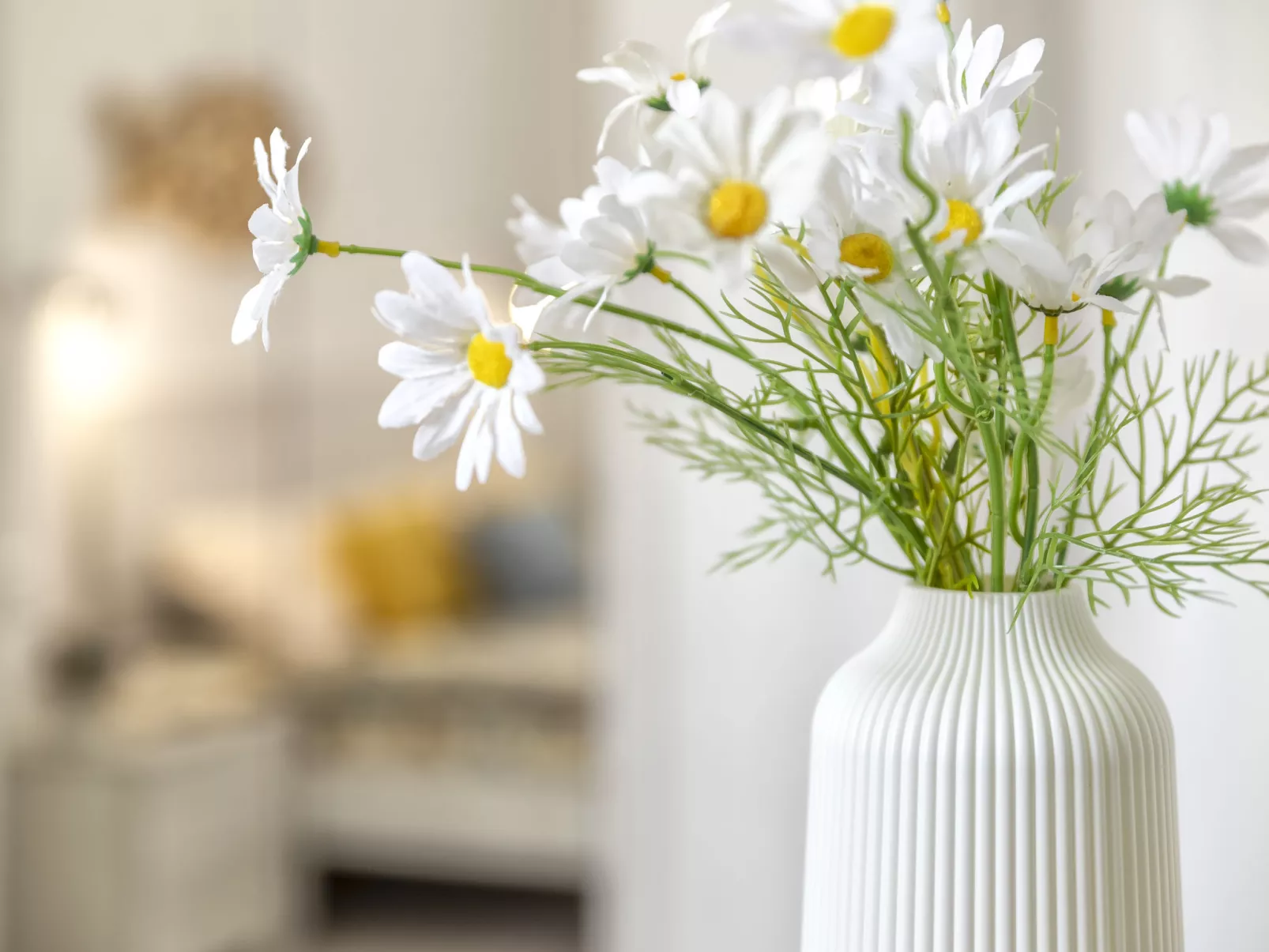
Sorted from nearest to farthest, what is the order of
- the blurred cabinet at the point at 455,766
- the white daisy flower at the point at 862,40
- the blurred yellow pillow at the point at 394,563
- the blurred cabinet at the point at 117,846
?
the white daisy flower at the point at 862,40, the blurred cabinet at the point at 117,846, the blurred cabinet at the point at 455,766, the blurred yellow pillow at the point at 394,563

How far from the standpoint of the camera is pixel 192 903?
2561 mm

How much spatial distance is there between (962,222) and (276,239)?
28cm

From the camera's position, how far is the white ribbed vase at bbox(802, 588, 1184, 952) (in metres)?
0.54

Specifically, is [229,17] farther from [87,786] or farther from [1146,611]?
[1146,611]

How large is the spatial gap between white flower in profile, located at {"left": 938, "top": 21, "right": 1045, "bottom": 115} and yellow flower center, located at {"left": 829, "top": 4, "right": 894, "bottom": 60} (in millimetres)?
105

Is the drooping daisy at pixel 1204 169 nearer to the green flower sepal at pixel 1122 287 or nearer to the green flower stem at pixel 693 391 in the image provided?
the green flower sepal at pixel 1122 287

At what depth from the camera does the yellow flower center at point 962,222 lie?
0.48 m

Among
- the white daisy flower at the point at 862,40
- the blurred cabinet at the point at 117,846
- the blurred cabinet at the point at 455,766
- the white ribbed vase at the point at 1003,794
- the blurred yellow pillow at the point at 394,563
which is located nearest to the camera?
the white daisy flower at the point at 862,40

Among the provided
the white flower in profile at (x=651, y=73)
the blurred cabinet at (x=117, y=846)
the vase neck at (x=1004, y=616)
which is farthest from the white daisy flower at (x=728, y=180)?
the blurred cabinet at (x=117, y=846)

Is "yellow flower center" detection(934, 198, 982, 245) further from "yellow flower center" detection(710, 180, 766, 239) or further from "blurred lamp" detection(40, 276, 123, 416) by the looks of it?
"blurred lamp" detection(40, 276, 123, 416)

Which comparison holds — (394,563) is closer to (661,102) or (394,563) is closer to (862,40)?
(661,102)

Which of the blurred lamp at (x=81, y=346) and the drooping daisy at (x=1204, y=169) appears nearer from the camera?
the drooping daisy at (x=1204, y=169)

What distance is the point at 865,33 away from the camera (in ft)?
1.45

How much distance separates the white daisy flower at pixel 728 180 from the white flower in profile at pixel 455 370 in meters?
0.07
